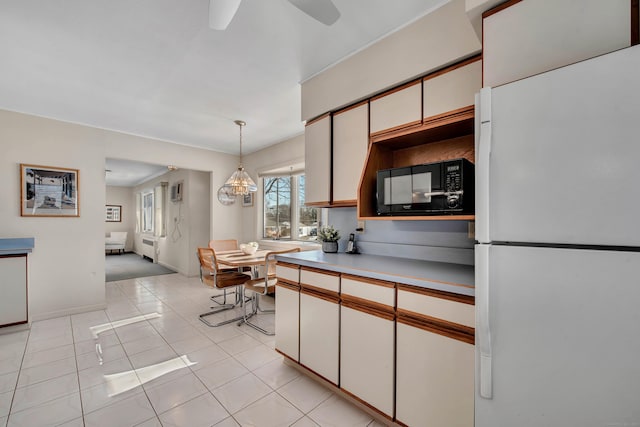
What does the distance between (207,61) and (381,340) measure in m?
2.52

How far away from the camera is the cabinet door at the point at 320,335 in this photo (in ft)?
6.16

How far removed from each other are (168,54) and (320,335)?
2.50 m

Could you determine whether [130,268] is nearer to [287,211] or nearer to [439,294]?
[287,211]

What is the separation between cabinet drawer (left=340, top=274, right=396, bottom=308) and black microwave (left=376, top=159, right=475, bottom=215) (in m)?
0.54

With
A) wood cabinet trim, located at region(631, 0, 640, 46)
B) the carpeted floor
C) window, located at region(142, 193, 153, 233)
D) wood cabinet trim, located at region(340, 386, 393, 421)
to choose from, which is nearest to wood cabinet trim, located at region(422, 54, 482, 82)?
wood cabinet trim, located at region(631, 0, 640, 46)

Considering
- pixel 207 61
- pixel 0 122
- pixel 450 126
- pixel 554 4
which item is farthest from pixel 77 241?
pixel 554 4

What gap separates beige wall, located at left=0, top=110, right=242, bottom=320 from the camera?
326 centimetres

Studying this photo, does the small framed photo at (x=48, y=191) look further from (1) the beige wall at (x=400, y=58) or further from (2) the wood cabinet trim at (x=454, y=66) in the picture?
(2) the wood cabinet trim at (x=454, y=66)

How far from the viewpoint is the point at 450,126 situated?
175 centimetres

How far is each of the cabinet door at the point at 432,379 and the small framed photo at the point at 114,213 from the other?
438 inches

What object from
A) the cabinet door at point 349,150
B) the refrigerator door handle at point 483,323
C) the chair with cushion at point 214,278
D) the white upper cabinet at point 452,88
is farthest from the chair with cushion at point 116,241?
the refrigerator door handle at point 483,323

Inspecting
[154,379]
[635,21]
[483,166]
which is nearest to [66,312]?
[154,379]

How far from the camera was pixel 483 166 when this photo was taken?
1052 millimetres

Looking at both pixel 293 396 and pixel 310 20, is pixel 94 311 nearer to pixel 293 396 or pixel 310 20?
pixel 293 396
